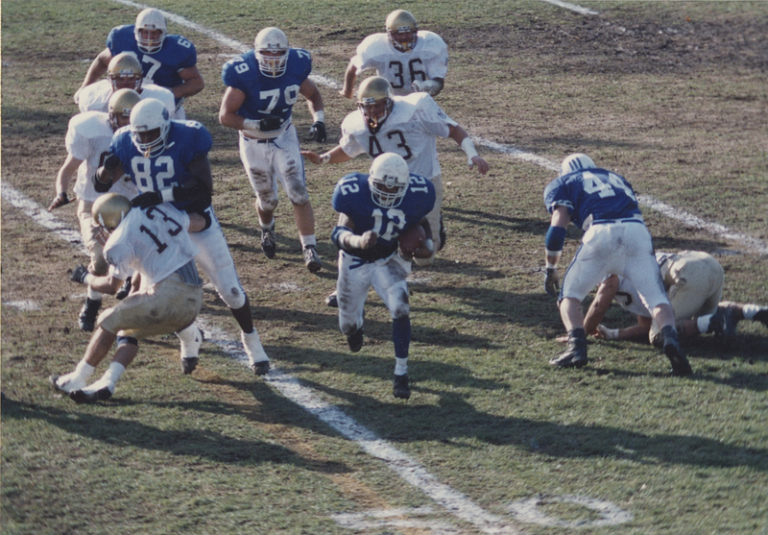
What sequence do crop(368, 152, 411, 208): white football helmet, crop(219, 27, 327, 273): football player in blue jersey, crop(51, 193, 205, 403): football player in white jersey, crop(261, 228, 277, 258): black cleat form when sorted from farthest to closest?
crop(261, 228, 277, 258): black cleat
crop(219, 27, 327, 273): football player in blue jersey
crop(368, 152, 411, 208): white football helmet
crop(51, 193, 205, 403): football player in white jersey

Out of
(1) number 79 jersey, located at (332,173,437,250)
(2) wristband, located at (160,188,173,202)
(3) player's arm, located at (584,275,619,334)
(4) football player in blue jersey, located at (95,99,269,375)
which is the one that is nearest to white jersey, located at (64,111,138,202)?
(4) football player in blue jersey, located at (95,99,269,375)

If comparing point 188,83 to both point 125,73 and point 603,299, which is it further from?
point 603,299

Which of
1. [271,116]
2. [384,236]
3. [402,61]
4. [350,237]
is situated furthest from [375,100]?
[402,61]

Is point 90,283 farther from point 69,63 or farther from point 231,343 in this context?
point 69,63

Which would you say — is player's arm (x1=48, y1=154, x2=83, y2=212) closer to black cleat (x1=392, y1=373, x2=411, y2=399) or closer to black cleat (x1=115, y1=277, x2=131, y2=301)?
black cleat (x1=115, y1=277, x2=131, y2=301)

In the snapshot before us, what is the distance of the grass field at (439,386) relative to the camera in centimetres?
562

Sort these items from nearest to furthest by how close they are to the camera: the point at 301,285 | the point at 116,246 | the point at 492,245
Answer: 1. the point at 116,246
2. the point at 301,285
3. the point at 492,245

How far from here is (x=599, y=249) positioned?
23.4ft

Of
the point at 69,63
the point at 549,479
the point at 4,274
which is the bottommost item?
the point at 549,479

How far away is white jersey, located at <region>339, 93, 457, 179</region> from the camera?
794 cm

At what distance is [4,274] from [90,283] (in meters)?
1.91

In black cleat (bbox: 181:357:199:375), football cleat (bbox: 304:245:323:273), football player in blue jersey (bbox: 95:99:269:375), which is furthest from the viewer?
football cleat (bbox: 304:245:323:273)

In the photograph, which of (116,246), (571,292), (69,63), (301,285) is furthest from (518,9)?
(116,246)

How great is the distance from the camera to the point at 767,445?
6141 mm
